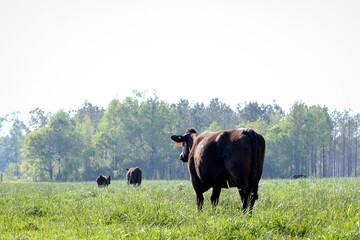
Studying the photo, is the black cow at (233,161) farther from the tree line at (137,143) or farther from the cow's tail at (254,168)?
the tree line at (137,143)

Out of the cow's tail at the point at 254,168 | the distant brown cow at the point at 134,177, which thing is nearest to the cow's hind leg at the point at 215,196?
the cow's tail at the point at 254,168

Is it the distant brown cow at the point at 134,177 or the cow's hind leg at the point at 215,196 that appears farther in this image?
the distant brown cow at the point at 134,177

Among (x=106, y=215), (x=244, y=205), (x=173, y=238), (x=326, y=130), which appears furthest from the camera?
(x=326, y=130)

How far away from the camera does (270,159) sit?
241ft

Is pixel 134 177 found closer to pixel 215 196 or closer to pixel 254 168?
pixel 215 196

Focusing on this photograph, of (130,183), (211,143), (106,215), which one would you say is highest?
(211,143)

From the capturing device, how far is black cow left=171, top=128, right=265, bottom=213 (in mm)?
7148

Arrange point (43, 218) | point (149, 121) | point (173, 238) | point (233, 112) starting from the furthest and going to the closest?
1. point (233, 112)
2. point (149, 121)
3. point (43, 218)
4. point (173, 238)

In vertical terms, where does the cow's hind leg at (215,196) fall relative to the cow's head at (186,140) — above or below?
below

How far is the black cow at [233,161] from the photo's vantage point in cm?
715

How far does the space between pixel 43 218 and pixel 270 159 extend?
69.4 metres

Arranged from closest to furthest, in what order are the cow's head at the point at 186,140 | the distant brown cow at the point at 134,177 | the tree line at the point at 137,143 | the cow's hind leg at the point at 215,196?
the cow's hind leg at the point at 215,196
the cow's head at the point at 186,140
the distant brown cow at the point at 134,177
the tree line at the point at 137,143

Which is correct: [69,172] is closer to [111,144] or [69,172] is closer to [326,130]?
[111,144]

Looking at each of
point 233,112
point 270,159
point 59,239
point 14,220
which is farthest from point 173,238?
point 233,112
